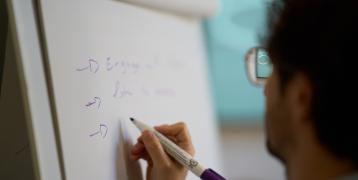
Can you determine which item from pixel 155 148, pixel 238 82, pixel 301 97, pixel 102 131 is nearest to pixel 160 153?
pixel 155 148

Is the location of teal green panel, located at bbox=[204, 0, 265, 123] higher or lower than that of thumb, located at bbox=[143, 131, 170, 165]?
higher

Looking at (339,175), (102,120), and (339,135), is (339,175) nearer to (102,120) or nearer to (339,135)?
(339,135)

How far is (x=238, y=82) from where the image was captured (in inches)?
57.8

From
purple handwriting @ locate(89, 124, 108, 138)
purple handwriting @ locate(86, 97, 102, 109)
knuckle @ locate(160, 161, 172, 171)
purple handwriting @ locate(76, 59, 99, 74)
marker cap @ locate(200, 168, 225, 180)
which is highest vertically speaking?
purple handwriting @ locate(76, 59, 99, 74)

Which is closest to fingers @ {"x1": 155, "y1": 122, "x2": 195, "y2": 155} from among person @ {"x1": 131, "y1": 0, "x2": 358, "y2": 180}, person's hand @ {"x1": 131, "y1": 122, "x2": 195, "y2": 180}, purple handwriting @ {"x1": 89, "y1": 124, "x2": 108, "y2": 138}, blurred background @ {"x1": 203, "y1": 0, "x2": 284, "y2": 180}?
person's hand @ {"x1": 131, "y1": 122, "x2": 195, "y2": 180}

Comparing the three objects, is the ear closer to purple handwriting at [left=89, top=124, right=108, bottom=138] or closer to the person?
the person

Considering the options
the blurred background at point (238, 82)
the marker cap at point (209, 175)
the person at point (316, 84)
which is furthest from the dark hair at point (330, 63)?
the blurred background at point (238, 82)

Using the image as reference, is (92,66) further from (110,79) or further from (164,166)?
(164,166)

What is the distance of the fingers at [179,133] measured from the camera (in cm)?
90

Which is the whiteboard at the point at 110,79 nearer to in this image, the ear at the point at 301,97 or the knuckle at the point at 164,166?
the knuckle at the point at 164,166

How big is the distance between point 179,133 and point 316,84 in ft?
1.29

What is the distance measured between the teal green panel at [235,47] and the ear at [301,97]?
2.78ft

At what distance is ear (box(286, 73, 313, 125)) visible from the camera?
1.91 feet

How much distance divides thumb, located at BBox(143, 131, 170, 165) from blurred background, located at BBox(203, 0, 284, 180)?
642mm
